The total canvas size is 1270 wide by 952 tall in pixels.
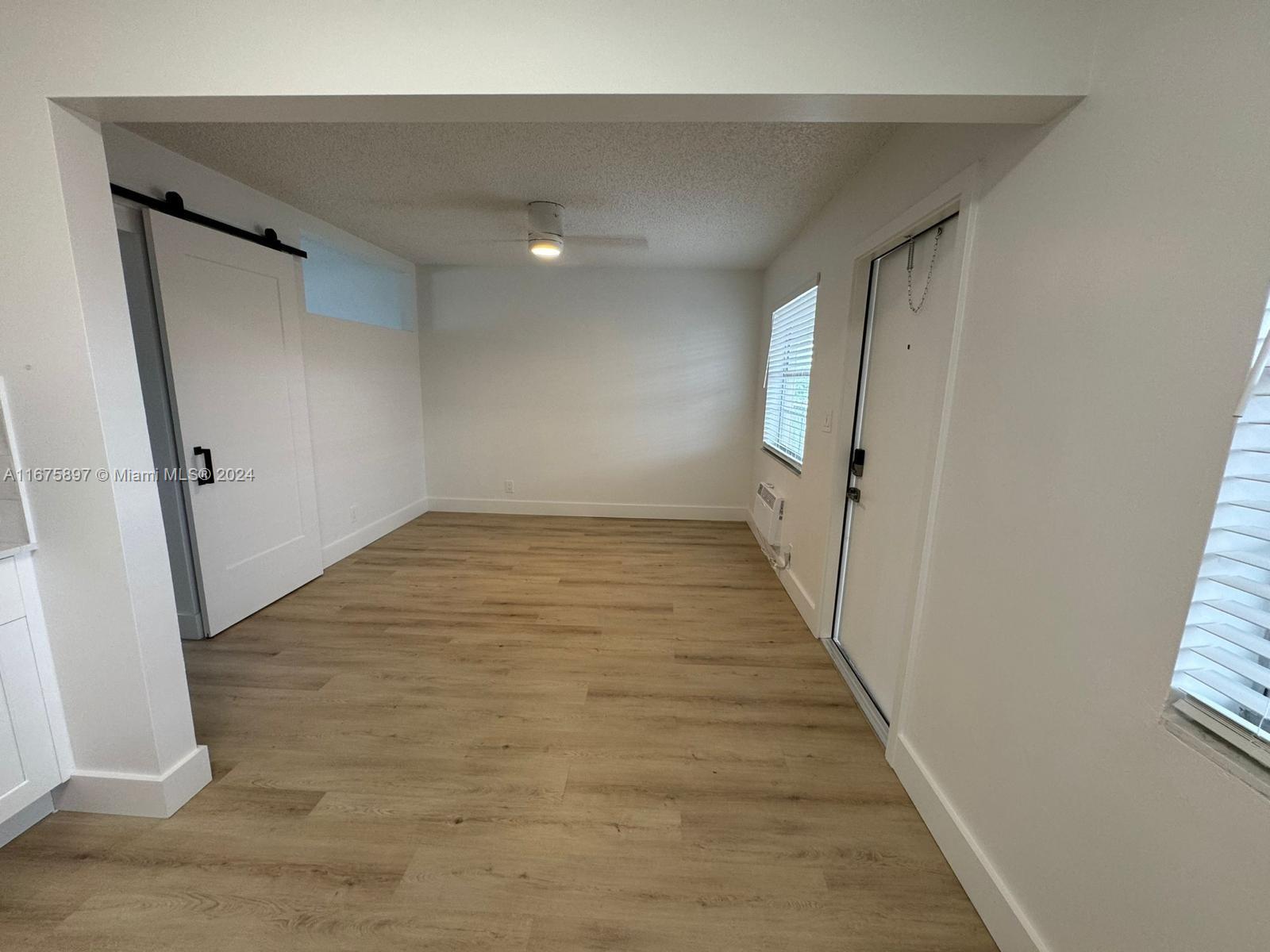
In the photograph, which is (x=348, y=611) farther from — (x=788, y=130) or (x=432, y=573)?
(x=788, y=130)

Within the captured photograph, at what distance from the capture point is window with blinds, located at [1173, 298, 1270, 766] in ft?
2.39

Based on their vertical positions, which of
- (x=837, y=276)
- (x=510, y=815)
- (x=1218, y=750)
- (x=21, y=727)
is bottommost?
(x=510, y=815)

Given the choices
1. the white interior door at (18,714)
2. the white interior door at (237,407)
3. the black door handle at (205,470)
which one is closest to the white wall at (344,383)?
the white interior door at (237,407)

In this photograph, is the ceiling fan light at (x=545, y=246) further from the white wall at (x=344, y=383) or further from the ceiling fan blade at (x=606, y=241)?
the white wall at (x=344, y=383)

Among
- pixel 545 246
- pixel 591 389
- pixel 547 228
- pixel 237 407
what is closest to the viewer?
pixel 237 407

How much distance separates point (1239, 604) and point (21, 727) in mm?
2981

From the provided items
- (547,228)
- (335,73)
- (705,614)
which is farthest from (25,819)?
(547,228)

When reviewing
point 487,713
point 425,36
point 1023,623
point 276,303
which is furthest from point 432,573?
point 1023,623

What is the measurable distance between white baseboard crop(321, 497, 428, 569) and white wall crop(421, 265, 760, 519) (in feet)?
0.97

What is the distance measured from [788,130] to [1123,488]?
5.84 ft

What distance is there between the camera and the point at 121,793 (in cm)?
153

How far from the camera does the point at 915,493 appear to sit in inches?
69.9

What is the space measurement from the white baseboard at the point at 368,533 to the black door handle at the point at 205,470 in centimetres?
105

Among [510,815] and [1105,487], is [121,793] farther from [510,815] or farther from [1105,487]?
[1105,487]
